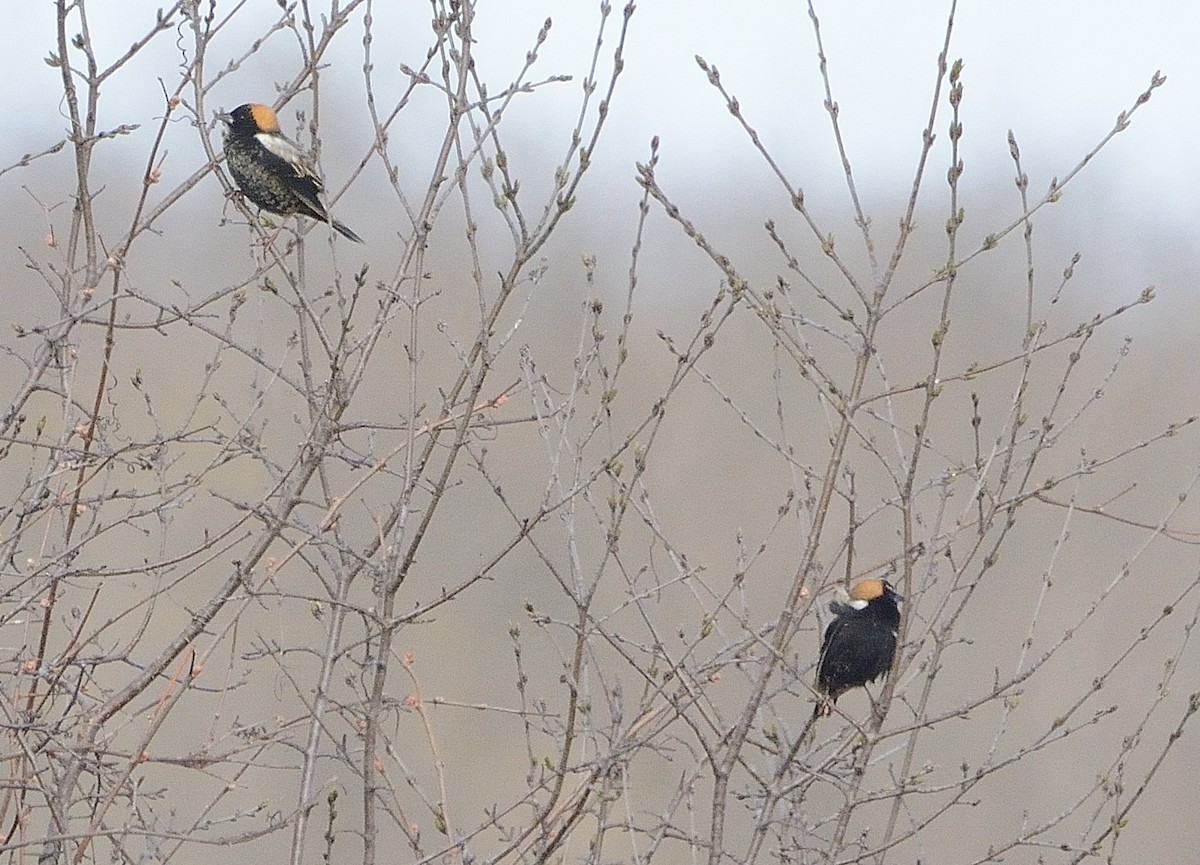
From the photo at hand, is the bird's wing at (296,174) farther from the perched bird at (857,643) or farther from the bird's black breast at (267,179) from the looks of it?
the perched bird at (857,643)

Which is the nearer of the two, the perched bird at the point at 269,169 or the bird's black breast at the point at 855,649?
the bird's black breast at the point at 855,649

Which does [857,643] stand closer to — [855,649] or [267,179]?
[855,649]

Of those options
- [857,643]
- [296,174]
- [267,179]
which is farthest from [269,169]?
[857,643]

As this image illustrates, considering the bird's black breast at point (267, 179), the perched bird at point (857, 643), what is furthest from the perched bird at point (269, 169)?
the perched bird at point (857, 643)

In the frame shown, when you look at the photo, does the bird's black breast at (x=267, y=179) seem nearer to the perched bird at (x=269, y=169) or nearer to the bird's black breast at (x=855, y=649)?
the perched bird at (x=269, y=169)

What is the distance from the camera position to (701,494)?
899 inches

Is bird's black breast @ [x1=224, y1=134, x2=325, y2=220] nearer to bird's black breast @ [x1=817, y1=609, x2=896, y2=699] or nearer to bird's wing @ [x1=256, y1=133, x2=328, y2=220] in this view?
bird's wing @ [x1=256, y1=133, x2=328, y2=220]

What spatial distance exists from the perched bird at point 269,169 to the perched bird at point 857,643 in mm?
2240

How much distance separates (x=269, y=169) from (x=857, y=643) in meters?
2.82

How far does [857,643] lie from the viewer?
4797mm

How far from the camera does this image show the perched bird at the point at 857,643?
4797 millimetres

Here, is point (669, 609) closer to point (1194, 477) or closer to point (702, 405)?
point (702, 405)

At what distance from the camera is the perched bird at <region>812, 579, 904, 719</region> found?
15.7 feet

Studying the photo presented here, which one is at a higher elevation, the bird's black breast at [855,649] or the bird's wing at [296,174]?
the bird's wing at [296,174]
